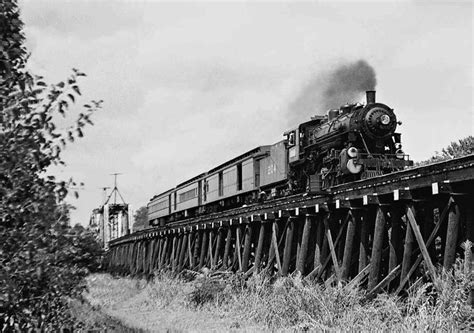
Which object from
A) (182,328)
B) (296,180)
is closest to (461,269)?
(182,328)

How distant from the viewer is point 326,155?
2183 cm

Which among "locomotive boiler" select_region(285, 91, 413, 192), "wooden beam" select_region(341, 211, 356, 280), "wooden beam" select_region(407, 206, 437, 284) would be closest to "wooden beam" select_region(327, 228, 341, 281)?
"wooden beam" select_region(341, 211, 356, 280)

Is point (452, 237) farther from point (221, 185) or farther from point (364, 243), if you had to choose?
point (221, 185)

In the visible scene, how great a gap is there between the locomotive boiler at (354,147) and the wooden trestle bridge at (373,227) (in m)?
2.58

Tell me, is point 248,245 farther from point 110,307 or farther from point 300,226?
point 110,307

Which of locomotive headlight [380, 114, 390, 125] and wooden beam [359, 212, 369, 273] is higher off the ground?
Result: locomotive headlight [380, 114, 390, 125]

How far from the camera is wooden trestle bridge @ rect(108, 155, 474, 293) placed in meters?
10.1

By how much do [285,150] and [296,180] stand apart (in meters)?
1.57

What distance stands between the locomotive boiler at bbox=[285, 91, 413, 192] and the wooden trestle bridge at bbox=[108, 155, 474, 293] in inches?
102

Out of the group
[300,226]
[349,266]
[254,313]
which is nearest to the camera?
[349,266]

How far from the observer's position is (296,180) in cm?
2331

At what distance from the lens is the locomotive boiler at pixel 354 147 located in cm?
2002

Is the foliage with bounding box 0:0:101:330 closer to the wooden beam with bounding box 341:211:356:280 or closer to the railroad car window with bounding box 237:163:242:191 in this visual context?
the wooden beam with bounding box 341:211:356:280

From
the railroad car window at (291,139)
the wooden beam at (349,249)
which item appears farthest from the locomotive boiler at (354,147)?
the wooden beam at (349,249)
